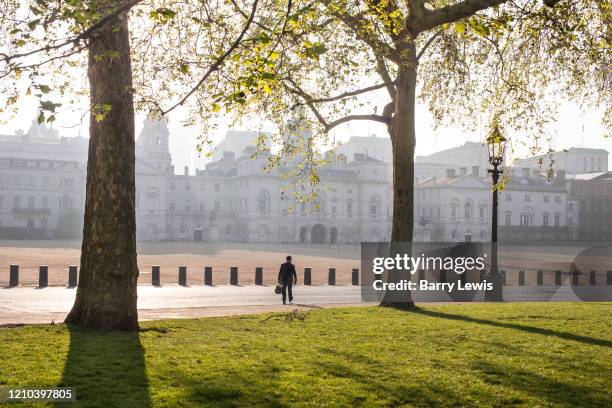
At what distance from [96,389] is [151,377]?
697 millimetres

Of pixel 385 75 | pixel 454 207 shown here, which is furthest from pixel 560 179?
pixel 385 75

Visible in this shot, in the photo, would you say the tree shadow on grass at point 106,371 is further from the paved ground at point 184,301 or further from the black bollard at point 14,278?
the black bollard at point 14,278

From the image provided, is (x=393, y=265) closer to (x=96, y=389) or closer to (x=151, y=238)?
(x=96, y=389)

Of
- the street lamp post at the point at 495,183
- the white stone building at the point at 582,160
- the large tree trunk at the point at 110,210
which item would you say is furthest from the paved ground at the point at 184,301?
the white stone building at the point at 582,160

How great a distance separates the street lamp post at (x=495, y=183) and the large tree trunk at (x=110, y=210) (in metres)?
9.12

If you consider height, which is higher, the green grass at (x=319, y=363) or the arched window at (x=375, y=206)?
the arched window at (x=375, y=206)

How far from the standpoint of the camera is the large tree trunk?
424 inches

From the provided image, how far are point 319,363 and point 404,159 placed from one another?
8.47m

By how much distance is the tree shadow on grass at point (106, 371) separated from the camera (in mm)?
6629

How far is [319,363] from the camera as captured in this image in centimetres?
843

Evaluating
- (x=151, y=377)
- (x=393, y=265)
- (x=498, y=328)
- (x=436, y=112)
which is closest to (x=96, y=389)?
(x=151, y=377)

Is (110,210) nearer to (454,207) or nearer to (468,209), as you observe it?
(454,207)

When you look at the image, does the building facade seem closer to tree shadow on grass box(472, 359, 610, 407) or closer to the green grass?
the green grass

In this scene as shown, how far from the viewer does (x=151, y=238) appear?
92.4m
